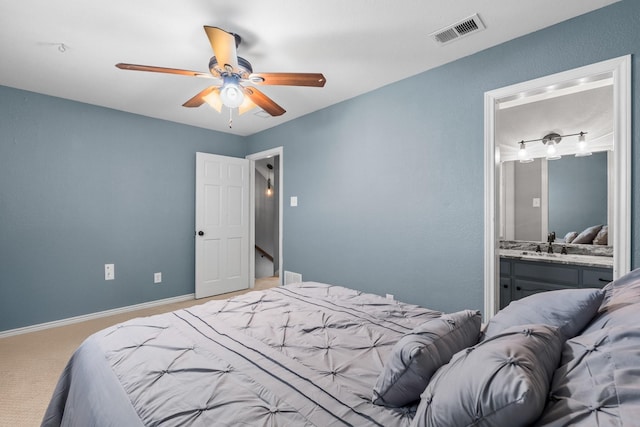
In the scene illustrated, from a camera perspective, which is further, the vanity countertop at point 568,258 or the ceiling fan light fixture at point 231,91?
the vanity countertop at point 568,258

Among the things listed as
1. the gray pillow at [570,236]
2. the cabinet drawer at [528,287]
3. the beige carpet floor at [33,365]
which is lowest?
the beige carpet floor at [33,365]

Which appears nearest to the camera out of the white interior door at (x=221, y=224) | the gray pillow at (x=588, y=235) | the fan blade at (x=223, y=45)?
the fan blade at (x=223, y=45)

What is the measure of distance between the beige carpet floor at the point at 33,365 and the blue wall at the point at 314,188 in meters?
0.26

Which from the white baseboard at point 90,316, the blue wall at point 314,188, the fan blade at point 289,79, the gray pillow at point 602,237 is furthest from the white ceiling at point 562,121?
the white baseboard at point 90,316

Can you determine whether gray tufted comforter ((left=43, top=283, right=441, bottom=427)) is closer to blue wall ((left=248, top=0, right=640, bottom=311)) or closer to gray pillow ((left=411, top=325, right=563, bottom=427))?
gray pillow ((left=411, top=325, right=563, bottom=427))

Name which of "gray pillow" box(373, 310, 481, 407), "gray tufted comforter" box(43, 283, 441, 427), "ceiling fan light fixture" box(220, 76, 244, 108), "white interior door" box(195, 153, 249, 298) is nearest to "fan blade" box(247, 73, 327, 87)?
"ceiling fan light fixture" box(220, 76, 244, 108)

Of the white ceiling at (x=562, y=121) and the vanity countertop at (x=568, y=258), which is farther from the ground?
the white ceiling at (x=562, y=121)

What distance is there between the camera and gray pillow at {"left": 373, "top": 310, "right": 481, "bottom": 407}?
0.93m

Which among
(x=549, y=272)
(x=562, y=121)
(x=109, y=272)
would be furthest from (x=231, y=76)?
(x=562, y=121)

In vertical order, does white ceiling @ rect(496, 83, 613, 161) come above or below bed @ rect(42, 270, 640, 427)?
above

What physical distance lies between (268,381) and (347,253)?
2.42 m

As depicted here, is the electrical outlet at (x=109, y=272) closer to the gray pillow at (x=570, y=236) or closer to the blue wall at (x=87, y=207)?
the blue wall at (x=87, y=207)

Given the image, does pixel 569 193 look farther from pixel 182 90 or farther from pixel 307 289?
Result: pixel 182 90

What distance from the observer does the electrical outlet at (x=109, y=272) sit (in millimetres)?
3623
